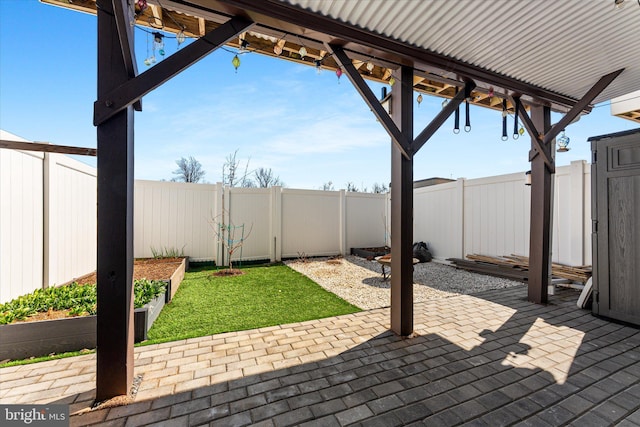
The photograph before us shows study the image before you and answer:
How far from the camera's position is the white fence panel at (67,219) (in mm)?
3381

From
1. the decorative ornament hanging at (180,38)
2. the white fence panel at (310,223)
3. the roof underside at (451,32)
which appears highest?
the roof underside at (451,32)

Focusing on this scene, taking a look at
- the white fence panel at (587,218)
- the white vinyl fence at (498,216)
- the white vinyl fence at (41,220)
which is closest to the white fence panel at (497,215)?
the white vinyl fence at (498,216)

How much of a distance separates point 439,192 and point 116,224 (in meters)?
7.11

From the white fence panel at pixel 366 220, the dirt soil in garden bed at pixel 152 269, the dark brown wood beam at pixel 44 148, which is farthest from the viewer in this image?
the white fence panel at pixel 366 220

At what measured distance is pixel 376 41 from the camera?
2279 mm

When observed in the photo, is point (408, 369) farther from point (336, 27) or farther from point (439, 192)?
point (439, 192)

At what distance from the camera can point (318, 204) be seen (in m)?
7.62

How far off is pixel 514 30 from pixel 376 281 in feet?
13.3

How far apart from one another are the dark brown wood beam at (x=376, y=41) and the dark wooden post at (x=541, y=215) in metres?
0.55

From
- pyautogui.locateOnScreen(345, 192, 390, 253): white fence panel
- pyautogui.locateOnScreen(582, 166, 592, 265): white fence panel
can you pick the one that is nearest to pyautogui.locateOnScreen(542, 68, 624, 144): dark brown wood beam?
pyautogui.locateOnScreen(582, 166, 592, 265): white fence panel

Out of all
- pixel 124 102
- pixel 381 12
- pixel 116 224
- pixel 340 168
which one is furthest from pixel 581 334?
pixel 340 168

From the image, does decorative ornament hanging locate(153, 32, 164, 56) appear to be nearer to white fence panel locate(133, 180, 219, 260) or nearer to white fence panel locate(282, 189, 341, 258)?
white fence panel locate(133, 180, 219, 260)

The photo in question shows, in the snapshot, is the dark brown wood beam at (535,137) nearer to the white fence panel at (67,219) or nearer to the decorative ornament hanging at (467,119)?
the decorative ornament hanging at (467,119)

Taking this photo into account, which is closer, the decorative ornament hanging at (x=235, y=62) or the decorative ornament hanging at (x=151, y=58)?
the decorative ornament hanging at (x=151, y=58)
